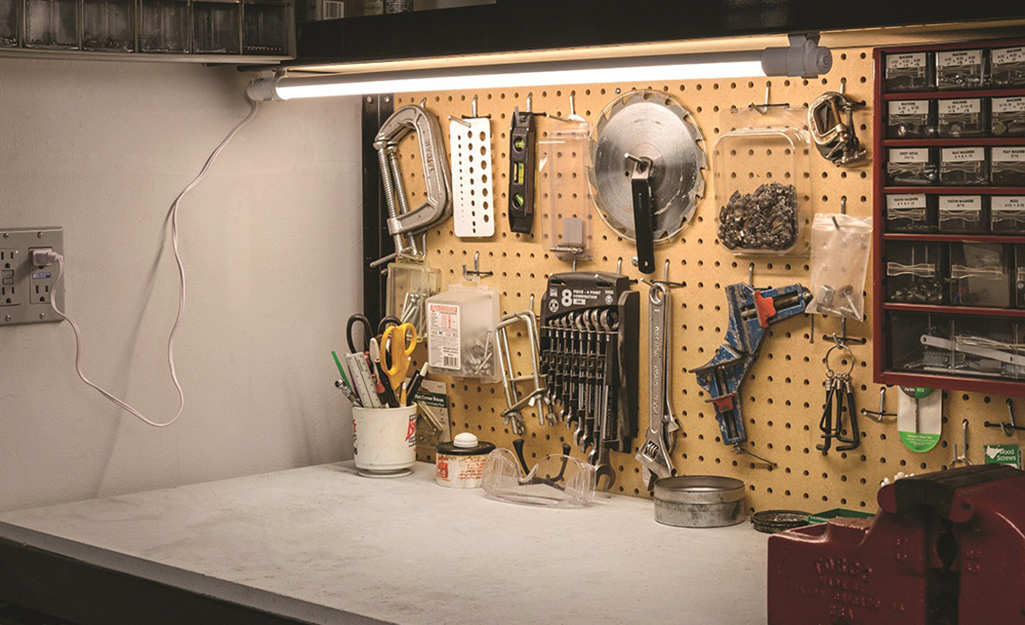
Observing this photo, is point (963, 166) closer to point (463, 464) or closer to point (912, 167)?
point (912, 167)

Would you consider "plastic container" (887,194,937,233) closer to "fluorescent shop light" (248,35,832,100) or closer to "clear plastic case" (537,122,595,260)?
"fluorescent shop light" (248,35,832,100)

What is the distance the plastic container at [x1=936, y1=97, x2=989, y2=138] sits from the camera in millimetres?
1900

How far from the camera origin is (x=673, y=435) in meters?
2.44

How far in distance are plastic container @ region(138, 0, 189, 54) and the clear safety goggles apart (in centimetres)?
100

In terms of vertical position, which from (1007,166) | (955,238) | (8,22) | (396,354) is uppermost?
(8,22)

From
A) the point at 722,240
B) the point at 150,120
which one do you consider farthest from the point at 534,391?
the point at 150,120

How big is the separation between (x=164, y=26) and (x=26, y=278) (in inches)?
21.1

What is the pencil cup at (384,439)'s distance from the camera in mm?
2660

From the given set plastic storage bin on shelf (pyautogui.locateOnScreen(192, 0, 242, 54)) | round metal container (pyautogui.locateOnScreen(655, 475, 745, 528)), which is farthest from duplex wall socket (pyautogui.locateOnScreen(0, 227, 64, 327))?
round metal container (pyautogui.locateOnScreen(655, 475, 745, 528))

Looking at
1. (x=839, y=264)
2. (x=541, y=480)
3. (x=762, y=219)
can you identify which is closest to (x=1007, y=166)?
(x=839, y=264)

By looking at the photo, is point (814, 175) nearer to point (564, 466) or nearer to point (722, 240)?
point (722, 240)

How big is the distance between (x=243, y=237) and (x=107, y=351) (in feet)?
1.28

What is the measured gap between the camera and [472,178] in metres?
2.70

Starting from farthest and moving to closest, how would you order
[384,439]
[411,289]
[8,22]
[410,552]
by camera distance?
[411,289], [384,439], [8,22], [410,552]
